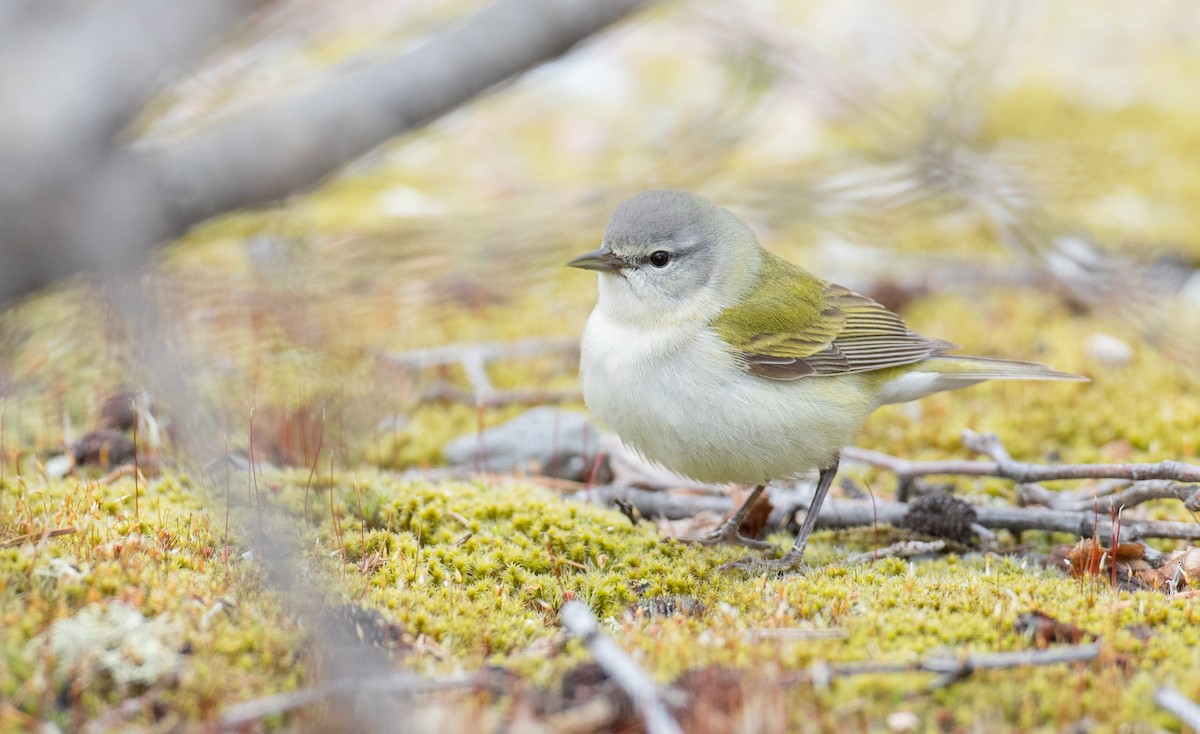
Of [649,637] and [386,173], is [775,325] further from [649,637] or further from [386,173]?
[386,173]

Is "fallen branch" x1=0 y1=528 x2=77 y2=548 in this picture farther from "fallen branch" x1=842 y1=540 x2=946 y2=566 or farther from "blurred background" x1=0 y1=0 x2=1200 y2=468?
"fallen branch" x1=842 y1=540 x2=946 y2=566

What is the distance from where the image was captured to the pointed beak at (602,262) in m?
4.37

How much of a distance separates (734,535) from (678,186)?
2441 mm

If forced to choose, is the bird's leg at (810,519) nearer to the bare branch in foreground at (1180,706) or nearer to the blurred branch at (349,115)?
the bare branch in foreground at (1180,706)

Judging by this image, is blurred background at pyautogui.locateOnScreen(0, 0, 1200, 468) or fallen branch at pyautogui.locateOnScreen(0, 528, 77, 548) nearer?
fallen branch at pyautogui.locateOnScreen(0, 528, 77, 548)

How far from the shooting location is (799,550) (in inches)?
166

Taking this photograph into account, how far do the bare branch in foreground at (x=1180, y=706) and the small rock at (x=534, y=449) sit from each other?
3.16 meters

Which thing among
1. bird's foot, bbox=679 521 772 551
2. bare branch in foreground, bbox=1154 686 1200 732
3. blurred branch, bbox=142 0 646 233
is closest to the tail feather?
bird's foot, bbox=679 521 772 551

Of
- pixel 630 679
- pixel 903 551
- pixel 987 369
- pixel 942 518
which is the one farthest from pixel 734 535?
pixel 630 679

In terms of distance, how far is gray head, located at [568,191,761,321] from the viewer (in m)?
4.52

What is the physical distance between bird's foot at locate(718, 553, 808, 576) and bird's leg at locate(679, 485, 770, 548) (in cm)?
26

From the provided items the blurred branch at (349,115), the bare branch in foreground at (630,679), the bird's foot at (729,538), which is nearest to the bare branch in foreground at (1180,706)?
the bare branch in foreground at (630,679)

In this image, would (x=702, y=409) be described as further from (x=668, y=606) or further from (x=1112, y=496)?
(x=1112, y=496)

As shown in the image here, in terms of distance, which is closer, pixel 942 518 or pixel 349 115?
pixel 349 115
